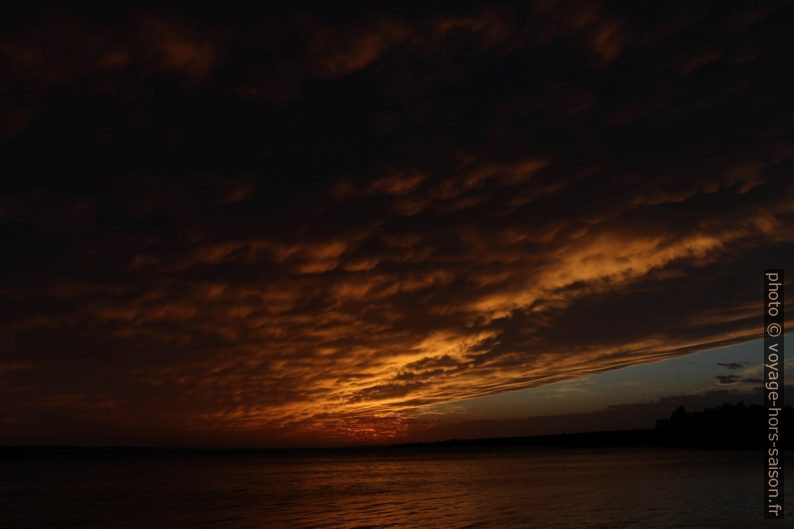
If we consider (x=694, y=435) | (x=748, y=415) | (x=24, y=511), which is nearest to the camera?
(x=24, y=511)

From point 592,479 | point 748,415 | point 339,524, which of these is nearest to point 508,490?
point 592,479

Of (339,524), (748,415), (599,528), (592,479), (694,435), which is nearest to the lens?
(599,528)

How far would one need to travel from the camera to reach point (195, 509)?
161 feet

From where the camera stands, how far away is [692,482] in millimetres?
58281

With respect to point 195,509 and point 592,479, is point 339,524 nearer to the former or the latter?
point 195,509

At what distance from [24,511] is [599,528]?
42.7m

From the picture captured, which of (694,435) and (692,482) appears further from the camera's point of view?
(694,435)

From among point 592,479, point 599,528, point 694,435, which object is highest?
point 599,528

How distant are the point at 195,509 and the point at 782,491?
43.6 m

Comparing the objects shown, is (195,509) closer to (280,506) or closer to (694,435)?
(280,506)

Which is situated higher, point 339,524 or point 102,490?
point 339,524

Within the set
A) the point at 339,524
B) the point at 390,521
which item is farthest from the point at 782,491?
the point at 339,524

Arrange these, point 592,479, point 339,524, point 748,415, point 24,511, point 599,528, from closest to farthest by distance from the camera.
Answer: point 599,528
point 339,524
point 24,511
point 592,479
point 748,415

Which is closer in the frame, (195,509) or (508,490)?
(195,509)
